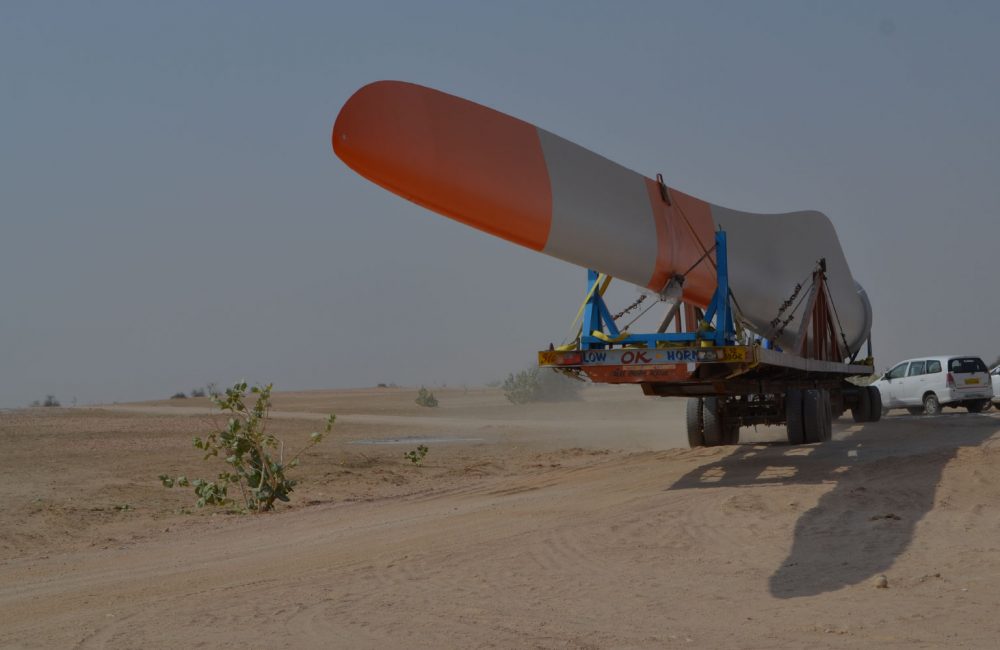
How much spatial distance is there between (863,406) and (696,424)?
762 centimetres

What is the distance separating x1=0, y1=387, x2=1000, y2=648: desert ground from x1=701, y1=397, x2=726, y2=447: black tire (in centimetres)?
32

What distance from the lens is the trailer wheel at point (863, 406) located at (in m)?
21.9

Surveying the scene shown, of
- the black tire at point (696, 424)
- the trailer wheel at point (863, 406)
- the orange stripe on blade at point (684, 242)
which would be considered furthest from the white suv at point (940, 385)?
the orange stripe on blade at point (684, 242)

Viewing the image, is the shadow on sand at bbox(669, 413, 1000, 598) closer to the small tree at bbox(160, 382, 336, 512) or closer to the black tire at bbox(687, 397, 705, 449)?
the black tire at bbox(687, 397, 705, 449)

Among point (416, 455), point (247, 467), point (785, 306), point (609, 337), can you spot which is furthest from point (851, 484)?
point (416, 455)

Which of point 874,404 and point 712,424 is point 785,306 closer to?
point 712,424

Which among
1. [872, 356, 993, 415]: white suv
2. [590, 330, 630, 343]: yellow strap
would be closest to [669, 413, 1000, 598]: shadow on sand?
[590, 330, 630, 343]: yellow strap

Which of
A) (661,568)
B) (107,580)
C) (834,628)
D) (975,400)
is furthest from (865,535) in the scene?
(975,400)

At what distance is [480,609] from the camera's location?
6.55 metres

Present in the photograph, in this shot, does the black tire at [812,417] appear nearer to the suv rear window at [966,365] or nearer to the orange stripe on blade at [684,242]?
the orange stripe on blade at [684,242]

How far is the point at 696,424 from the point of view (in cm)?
1606

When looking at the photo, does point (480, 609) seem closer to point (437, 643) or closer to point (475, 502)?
point (437, 643)

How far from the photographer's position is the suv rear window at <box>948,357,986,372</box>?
24.8 m

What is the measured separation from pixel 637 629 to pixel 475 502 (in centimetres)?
566
